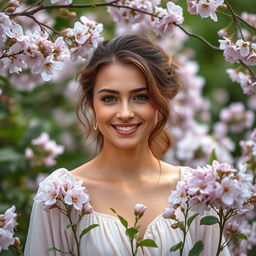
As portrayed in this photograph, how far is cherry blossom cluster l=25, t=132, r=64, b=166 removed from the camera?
11.7 ft

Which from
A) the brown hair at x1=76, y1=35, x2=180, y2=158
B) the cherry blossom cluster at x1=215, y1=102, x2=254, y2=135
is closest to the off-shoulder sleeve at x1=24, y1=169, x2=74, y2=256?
the brown hair at x1=76, y1=35, x2=180, y2=158

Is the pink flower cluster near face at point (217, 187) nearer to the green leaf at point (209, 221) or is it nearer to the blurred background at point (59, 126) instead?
the green leaf at point (209, 221)

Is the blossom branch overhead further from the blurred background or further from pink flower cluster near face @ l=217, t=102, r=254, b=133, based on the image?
pink flower cluster near face @ l=217, t=102, r=254, b=133

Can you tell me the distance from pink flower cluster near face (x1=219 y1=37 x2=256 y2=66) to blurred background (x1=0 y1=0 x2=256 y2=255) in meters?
0.55

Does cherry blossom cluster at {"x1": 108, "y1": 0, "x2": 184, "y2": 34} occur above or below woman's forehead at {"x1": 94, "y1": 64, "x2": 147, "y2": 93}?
above

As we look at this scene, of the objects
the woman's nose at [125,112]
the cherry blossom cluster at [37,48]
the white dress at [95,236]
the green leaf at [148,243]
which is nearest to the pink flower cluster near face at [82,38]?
the cherry blossom cluster at [37,48]

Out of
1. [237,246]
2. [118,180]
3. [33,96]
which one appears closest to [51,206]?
[118,180]

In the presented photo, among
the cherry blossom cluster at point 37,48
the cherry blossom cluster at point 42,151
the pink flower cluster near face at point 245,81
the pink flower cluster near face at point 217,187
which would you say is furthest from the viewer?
the cherry blossom cluster at point 42,151

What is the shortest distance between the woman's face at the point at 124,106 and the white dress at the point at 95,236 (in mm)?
282

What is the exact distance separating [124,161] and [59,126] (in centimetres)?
231

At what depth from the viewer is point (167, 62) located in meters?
2.63

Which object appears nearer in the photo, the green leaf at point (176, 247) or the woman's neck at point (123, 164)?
the green leaf at point (176, 247)

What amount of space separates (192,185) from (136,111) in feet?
1.60

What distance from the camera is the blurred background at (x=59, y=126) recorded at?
3.63 meters
